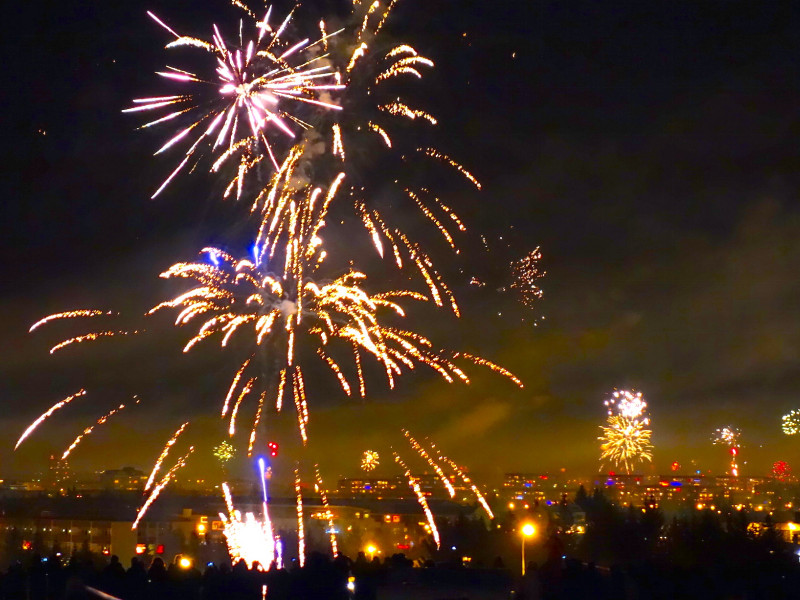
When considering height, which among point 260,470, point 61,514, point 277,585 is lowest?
point 277,585

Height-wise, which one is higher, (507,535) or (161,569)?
(507,535)

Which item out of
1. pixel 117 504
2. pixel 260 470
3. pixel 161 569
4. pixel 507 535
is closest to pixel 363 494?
pixel 117 504

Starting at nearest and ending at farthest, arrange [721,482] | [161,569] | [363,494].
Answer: [161,569] → [363,494] → [721,482]

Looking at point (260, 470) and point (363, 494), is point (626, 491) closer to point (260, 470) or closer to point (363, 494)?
point (363, 494)

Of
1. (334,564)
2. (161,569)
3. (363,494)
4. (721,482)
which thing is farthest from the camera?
(721,482)

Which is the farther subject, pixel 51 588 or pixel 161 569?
pixel 161 569

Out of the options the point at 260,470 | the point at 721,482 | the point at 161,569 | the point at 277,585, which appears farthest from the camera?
the point at 721,482

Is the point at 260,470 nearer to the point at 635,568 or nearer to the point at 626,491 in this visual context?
the point at 635,568

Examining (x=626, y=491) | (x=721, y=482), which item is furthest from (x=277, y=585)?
(x=721, y=482)

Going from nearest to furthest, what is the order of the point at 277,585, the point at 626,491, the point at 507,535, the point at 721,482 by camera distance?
the point at 277,585 → the point at 507,535 → the point at 626,491 → the point at 721,482
